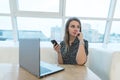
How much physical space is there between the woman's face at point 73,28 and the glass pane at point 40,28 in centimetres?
101

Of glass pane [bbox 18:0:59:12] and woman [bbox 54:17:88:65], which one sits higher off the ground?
glass pane [bbox 18:0:59:12]

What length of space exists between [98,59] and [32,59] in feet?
3.22

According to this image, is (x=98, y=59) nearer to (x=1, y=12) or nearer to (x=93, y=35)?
(x=93, y=35)

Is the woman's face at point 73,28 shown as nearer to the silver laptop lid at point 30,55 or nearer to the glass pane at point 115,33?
the silver laptop lid at point 30,55

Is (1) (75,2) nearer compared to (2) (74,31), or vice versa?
(2) (74,31)

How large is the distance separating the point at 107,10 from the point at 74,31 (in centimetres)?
140

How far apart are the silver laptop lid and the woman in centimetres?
61

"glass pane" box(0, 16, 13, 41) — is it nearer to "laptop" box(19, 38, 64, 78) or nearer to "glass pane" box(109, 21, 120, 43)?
"laptop" box(19, 38, 64, 78)

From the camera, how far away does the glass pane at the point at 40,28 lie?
9.77ft

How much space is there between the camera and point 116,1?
2.90 m

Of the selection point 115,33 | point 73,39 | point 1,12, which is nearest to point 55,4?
point 1,12

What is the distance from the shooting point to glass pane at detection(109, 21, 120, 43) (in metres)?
3.16

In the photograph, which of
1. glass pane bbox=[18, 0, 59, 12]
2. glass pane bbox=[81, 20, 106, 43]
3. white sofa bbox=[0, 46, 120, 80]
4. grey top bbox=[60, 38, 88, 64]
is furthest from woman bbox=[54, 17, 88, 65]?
glass pane bbox=[81, 20, 106, 43]

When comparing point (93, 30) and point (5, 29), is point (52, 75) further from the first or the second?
point (93, 30)
